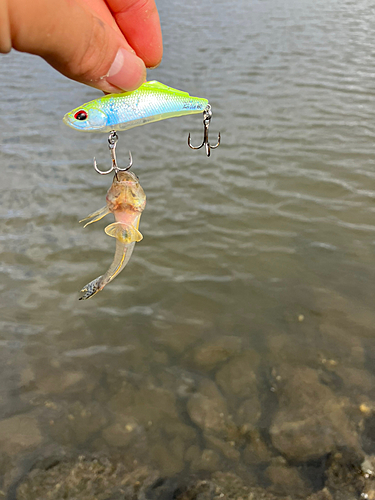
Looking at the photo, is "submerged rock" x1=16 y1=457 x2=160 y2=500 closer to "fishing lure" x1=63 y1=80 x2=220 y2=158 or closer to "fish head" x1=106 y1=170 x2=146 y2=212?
"fish head" x1=106 y1=170 x2=146 y2=212

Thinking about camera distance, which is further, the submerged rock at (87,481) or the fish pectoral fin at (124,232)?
the submerged rock at (87,481)

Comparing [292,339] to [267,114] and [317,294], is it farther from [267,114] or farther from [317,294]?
[267,114]

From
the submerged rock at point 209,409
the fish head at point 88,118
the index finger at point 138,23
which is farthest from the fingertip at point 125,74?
the submerged rock at point 209,409

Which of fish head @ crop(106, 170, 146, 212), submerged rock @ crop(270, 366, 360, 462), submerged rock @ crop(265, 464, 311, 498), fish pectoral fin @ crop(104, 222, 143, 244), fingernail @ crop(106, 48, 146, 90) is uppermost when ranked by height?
fingernail @ crop(106, 48, 146, 90)

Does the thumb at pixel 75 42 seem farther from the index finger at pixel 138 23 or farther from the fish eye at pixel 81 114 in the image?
the index finger at pixel 138 23

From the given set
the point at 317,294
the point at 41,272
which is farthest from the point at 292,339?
the point at 41,272

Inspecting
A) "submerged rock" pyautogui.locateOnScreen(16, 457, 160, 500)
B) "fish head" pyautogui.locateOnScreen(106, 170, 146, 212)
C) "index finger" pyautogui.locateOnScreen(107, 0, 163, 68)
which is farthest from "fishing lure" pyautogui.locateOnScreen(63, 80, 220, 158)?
"submerged rock" pyautogui.locateOnScreen(16, 457, 160, 500)
